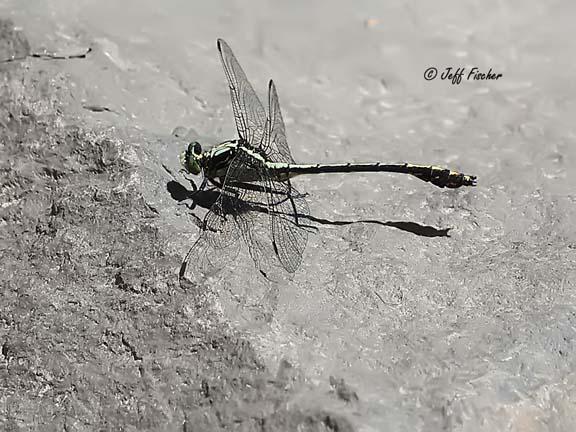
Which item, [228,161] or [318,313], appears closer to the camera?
[318,313]

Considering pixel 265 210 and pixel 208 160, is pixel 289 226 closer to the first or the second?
pixel 265 210

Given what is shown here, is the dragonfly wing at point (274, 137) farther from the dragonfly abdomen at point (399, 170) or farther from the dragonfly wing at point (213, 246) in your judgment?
the dragonfly wing at point (213, 246)

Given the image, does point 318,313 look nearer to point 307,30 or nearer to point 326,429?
point 326,429

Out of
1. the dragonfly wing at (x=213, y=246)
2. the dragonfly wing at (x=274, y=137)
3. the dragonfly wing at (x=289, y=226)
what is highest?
A: the dragonfly wing at (x=274, y=137)

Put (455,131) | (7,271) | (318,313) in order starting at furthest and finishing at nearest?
(455,131)
(7,271)
(318,313)

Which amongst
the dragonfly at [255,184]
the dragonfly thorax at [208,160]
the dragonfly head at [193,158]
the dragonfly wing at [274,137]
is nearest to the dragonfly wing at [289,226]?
the dragonfly at [255,184]

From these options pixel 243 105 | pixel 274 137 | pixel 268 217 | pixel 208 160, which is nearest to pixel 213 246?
pixel 268 217

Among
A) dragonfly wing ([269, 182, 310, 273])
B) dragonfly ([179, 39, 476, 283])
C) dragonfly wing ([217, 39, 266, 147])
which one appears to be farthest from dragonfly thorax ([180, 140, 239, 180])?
dragonfly wing ([269, 182, 310, 273])

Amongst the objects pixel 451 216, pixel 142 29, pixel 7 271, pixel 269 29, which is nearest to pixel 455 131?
pixel 451 216
